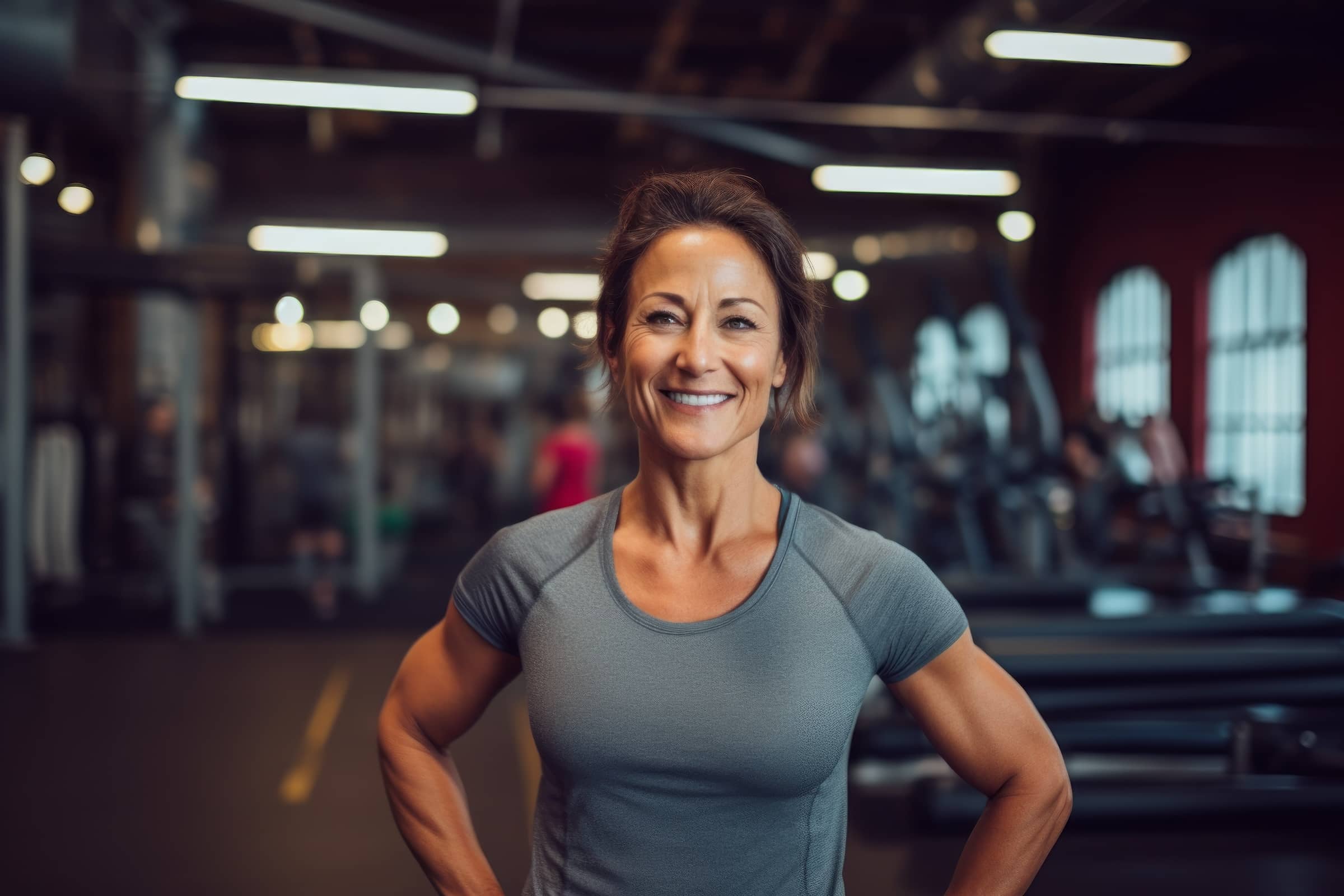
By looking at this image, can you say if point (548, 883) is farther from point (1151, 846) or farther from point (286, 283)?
point (286, 283)

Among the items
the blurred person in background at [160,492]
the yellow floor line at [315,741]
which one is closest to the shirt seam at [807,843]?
the yellow floor line at [315,741]

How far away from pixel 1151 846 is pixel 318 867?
2.51m

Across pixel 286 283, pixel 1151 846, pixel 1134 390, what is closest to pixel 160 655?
pixel 286 283

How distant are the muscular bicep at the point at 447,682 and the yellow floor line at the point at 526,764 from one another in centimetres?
206

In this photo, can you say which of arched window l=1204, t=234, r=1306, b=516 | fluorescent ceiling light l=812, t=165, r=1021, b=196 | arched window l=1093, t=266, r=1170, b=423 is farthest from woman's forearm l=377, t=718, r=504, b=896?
arched window l=1093, t=266, r=1170, b=423

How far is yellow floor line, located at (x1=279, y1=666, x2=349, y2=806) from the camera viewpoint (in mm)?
3832

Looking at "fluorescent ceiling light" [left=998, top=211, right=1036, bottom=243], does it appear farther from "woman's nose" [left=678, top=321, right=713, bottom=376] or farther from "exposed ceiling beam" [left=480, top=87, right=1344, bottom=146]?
"woman's nose" [left=678, top=321, right=713, bottom=376]

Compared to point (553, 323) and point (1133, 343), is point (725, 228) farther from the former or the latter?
point (553, 323)

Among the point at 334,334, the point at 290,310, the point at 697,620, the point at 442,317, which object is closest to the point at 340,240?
the point at 334,334

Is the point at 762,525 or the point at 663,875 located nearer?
the point at 663,875

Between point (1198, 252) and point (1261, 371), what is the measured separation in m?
1.30

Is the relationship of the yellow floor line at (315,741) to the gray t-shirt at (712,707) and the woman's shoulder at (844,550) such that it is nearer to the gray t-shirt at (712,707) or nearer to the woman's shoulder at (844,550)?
the gray t-shirt at (712,707)

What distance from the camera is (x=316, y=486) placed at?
26.6 feet

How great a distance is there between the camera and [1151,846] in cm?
337
